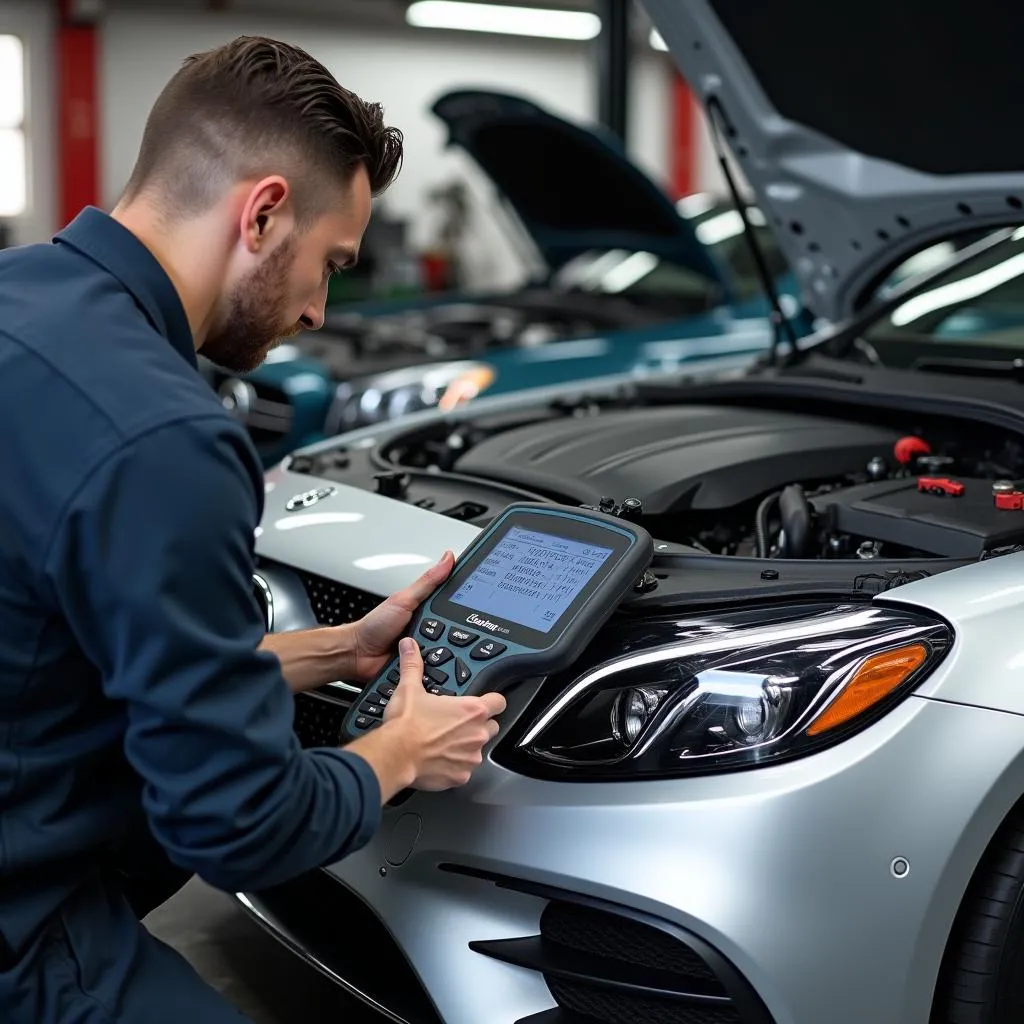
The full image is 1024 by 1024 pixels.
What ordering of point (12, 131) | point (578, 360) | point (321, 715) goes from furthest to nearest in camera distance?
point (12, 131) → point (578, 360) → point (321, 715)

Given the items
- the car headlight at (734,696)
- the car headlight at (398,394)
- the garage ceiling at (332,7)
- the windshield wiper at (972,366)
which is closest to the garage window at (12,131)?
the garage ceiling at (332,7)

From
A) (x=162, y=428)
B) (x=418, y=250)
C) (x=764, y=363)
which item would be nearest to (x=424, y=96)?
(x=418, y=250)

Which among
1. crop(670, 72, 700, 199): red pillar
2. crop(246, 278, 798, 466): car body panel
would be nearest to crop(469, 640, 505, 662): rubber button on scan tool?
crop(246, 278, 798, 466): car body panel

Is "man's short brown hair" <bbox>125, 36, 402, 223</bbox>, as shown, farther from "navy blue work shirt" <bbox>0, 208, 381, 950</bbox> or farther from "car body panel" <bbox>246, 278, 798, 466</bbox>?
"car body panel" <bbox>246, 278, 798, 466</bbox>

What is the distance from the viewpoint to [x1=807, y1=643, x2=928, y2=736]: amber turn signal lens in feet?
4.75

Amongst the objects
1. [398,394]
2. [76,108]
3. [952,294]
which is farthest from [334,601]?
[76,108]

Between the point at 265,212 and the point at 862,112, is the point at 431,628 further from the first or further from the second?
the point at 862,112

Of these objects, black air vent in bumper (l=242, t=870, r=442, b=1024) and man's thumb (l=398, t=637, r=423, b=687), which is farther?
black air vent in bumper (l=242, t=870, r=442, b=1024)

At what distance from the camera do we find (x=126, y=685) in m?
1.13

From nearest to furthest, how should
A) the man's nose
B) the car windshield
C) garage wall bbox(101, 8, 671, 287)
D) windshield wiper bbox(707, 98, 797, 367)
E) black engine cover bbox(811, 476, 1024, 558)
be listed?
the man's nose
black engine cover bbox(811, 476, 1024, 558)
windshield wiper bbox(707, 98, 797, 367)
the car windshield
garage wall bbox(101, 8, 671, 287)

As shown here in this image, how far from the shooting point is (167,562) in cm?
110

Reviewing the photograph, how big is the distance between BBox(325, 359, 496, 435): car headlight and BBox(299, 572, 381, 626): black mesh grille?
209 cm

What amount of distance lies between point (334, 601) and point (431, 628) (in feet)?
1.21

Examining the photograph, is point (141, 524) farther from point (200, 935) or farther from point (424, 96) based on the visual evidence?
point (424, 96)
